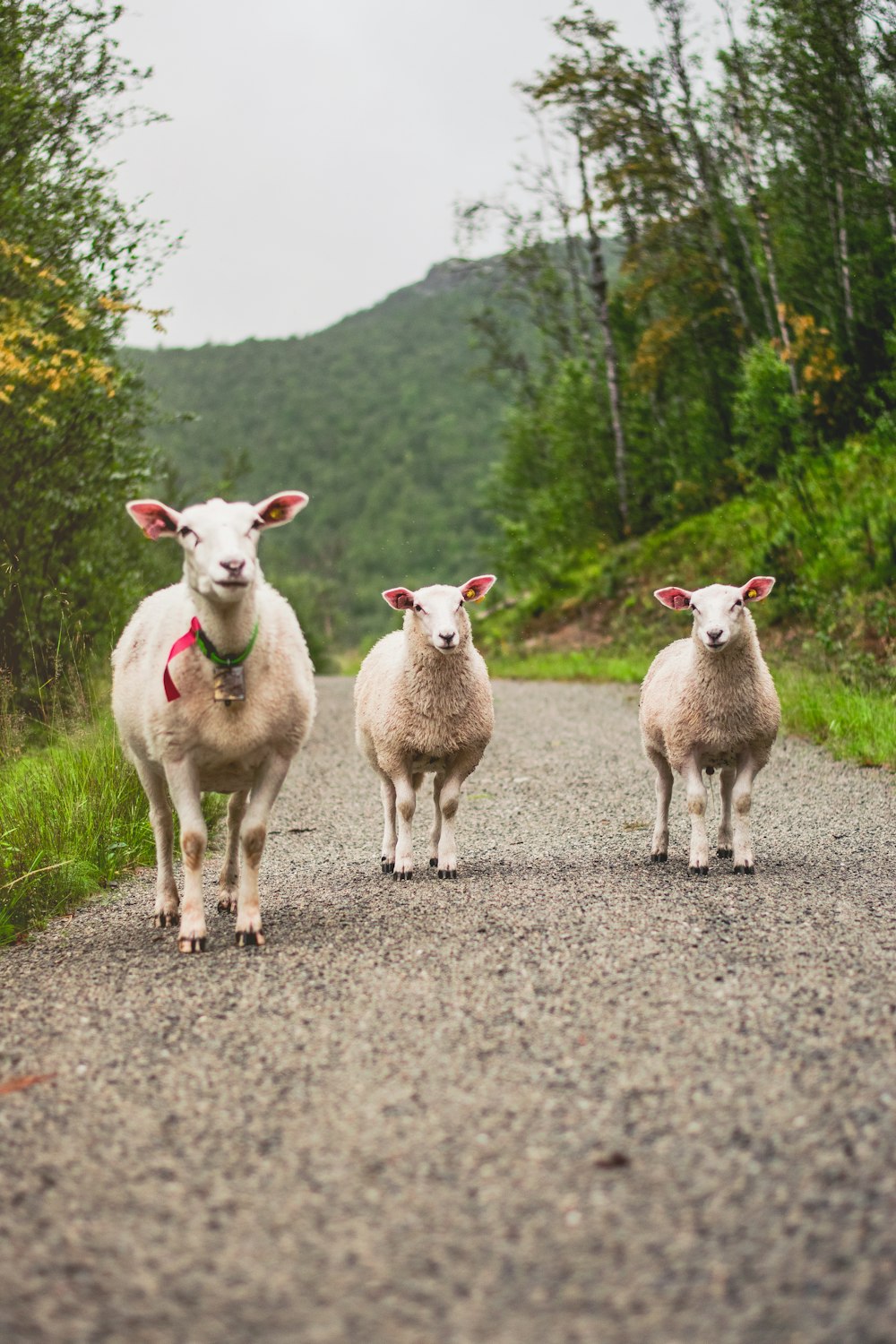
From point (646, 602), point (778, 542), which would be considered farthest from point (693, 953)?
point (646, 602)

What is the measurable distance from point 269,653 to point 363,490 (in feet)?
258

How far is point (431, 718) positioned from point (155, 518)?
2.13 metres

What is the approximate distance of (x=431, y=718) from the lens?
6816 mm

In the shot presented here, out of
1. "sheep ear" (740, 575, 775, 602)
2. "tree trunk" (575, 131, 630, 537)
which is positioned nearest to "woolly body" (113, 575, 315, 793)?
"sheep ear" (740, 575, 775, 602)

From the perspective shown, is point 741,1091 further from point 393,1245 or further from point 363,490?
point 363,490

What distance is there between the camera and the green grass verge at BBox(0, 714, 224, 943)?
632 centimetres

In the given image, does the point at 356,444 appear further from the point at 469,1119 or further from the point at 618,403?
the point at 469,1119

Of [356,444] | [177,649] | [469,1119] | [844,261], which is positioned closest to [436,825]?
[177,649]

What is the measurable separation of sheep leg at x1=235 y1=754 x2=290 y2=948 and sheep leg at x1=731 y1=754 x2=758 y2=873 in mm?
2535

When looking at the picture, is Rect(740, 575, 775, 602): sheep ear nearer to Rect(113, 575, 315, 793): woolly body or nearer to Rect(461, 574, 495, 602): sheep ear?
Rect(461, 574, 495, 602): sheep ear

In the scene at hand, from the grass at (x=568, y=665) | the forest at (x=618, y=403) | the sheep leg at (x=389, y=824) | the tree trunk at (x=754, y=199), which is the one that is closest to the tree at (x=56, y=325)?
the forest at (x=618, y=403)

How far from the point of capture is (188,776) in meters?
5.41

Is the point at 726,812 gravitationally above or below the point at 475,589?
below

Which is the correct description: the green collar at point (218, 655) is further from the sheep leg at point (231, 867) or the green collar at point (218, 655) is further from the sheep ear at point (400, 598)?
the sheep ear at point (400, 598)
